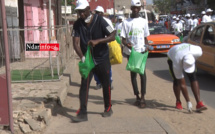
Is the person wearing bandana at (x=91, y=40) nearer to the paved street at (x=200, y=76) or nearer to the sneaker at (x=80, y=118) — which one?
the sneaker at (x=80, y=118)

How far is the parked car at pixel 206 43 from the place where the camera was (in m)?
9.04

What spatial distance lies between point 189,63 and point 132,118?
1.32m

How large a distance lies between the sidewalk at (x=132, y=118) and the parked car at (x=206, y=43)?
173cm

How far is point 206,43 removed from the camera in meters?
9.42

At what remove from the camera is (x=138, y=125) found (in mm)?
5426

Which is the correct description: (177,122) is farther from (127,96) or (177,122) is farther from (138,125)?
(127,96)

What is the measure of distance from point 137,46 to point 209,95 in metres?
2.40

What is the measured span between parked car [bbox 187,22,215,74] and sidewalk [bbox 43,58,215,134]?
1735 millimetres

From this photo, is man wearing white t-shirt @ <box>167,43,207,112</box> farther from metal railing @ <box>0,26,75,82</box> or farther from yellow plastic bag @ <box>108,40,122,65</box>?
metal railing @ <box>0,26,75,82</box>

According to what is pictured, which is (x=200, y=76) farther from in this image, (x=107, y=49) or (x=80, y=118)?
(x=80, y=118)

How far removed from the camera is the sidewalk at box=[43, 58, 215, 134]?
524cm

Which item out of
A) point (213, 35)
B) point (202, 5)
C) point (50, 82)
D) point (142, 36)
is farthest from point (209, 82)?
point (202, 5)

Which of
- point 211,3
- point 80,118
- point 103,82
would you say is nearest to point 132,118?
point 103,82

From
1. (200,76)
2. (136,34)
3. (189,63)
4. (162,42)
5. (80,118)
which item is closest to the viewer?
(80,118)
